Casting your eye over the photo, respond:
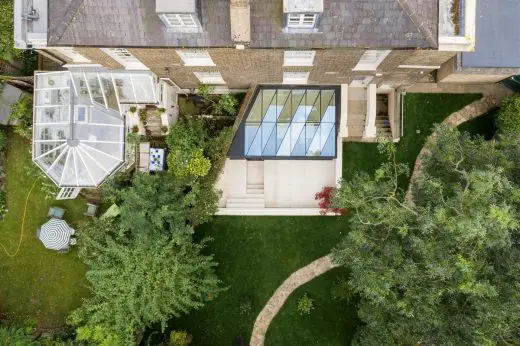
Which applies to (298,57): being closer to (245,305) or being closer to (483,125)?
(245,305)

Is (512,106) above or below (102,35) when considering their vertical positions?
below

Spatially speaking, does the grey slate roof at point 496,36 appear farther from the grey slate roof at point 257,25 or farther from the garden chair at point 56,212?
the garden chair at point 56,212

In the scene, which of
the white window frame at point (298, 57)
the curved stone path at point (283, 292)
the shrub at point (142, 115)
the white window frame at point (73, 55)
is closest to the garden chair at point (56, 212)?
the shrub at point (142, 115)

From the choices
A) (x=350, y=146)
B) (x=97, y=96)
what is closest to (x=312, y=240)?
(x=350, y=146)

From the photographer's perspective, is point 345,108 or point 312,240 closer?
point 345,108

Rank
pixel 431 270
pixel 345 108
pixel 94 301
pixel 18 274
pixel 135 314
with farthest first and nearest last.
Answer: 1. pixel 18 274
2. pixel 345 108
3. pixel 94 301
4. pixel 135 314
5. pixel 431 270

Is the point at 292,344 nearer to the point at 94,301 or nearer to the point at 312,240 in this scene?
the point at 312,240

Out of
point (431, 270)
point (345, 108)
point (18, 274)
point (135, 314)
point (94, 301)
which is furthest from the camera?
point (18, 274)
